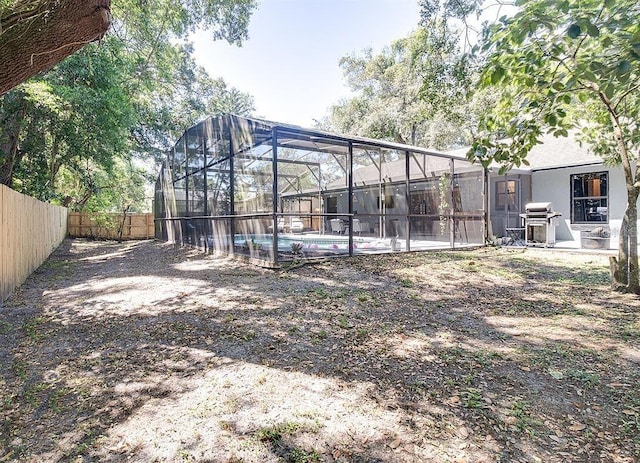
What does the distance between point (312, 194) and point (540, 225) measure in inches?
285

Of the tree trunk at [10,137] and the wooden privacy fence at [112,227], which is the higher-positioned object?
the tree trunk at [10,137]

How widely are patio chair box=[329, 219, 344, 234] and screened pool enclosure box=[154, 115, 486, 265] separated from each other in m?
0.03

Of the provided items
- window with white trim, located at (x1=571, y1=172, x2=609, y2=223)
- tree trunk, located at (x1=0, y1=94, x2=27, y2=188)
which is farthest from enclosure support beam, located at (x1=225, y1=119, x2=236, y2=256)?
window with white trim, located at (x1=571, y1=172, x2=609, y2=223)

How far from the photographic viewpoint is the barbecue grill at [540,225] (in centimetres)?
1070

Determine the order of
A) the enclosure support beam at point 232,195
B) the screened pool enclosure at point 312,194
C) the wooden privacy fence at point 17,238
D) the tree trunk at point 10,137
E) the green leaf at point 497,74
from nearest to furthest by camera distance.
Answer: the green leaf at point 497,74 → the wooden privacy fence at point 17,238 → the screened pool enclosure at point 312,194 → the enclosure support beam at point 232,195 → the tree trunk at point 10,137

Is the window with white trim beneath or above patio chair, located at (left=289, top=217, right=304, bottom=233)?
above

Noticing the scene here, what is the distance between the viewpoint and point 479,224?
37.0 feet

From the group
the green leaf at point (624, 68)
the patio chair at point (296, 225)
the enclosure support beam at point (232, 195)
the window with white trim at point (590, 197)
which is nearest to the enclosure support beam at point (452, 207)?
the window with white trim at point (590, 197)

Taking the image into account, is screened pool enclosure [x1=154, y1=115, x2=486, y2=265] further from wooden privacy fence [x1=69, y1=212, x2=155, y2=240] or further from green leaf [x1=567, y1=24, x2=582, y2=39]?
wooden privacy fence [x1=69, y1=212, x2=155, y2=240]

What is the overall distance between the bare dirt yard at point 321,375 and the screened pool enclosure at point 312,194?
111 inches

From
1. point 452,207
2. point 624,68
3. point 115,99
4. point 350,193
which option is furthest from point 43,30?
point 452,207

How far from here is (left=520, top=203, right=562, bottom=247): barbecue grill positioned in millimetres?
10703

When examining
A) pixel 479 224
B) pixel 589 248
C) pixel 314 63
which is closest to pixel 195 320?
pixel 479 224

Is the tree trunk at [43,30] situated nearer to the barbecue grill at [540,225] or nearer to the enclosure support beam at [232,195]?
the enclosure support beam at [232,195]
